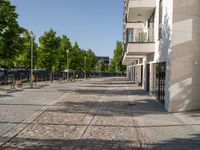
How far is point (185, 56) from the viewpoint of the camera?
1697 centimetres

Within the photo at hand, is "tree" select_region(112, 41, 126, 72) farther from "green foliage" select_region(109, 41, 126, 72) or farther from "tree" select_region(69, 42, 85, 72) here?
"tree" select_region(69, 42, 85, 72)

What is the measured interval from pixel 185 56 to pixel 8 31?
16799 mm

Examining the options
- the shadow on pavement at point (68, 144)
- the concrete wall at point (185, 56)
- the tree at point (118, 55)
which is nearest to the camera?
the shadow on pavement at point (68, 144)

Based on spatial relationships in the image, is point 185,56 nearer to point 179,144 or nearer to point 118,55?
point 179,144

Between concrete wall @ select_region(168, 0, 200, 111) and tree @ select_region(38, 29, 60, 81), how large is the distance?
119ft

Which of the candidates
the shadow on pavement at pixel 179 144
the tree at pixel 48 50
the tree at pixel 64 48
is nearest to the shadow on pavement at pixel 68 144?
the shadow on pavement at pixel 179 144

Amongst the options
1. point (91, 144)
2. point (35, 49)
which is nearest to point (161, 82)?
point (91, 144)

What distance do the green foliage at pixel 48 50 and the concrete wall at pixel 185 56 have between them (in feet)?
119

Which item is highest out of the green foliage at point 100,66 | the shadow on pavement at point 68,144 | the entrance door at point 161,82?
the green foliage at point 100,66

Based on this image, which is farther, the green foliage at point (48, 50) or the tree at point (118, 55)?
the tree at point (118, 55)

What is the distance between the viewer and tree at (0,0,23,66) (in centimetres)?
2855

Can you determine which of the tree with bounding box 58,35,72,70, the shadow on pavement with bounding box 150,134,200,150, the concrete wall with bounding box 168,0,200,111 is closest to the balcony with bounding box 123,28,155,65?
the concrete wall with bounding box 168,0,200,111

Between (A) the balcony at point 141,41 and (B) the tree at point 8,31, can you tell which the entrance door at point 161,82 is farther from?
(B) the tree at point 8,31

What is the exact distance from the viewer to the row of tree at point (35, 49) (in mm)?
28797
